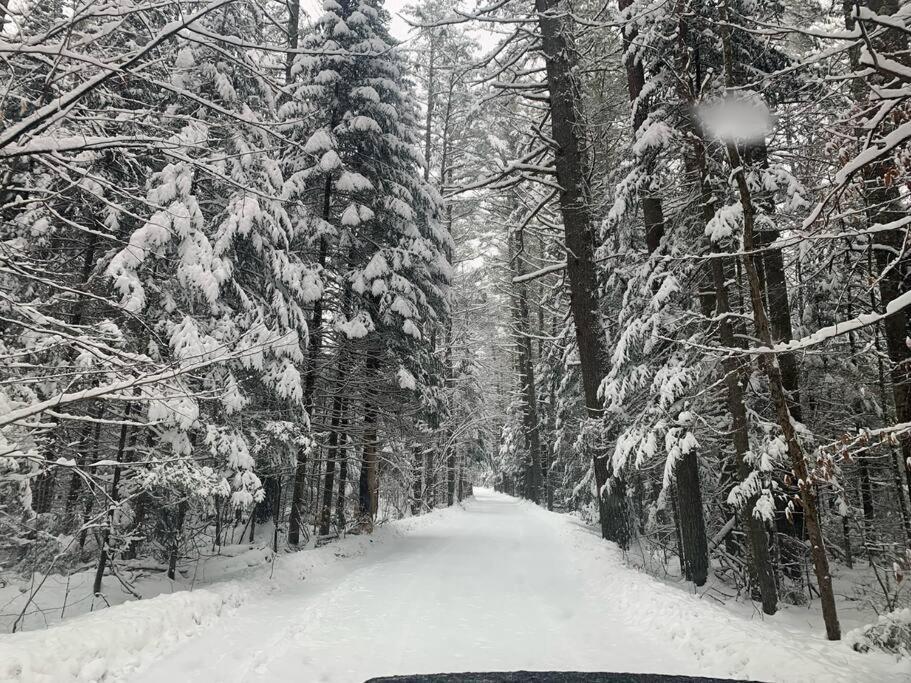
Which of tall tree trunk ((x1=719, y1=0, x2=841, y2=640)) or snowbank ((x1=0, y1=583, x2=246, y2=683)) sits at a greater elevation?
tall tree trunk ((x1=719, y1=0, x2=841, y2=640))

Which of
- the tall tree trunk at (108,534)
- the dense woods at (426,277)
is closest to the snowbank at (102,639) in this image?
the dense woods at (426,277)

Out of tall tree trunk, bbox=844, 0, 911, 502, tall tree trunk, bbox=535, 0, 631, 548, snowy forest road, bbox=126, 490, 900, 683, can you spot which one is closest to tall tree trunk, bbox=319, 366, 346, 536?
snowy forest road, bbox=126, 490, 900, 683

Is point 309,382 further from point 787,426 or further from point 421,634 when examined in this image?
point 787,426

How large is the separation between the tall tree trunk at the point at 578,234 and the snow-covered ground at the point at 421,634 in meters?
2.63

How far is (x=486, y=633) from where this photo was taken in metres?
5.89

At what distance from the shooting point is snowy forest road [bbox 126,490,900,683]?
15.1 ft

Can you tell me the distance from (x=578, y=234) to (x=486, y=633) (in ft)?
27.7

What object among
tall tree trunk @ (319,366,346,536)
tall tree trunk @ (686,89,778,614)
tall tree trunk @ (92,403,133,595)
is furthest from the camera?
tall tree trunk @ (319,366,346,536)

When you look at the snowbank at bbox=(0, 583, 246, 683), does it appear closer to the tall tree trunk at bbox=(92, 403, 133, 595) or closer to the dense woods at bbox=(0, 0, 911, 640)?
the dense woods at bbox=(0, 0, 911, 640)

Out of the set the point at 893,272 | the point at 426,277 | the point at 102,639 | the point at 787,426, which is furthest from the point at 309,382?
the point at 893,272

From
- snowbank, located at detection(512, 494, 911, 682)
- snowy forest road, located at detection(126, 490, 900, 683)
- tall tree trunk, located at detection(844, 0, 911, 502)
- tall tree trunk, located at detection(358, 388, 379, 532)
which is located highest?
tall tree trunk, located at detection(844, 0, 911, 502)

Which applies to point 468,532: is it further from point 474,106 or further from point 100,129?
point 100,129

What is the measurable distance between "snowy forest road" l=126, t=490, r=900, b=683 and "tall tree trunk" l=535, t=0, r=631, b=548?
2188mm

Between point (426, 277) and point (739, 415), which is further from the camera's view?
point (426, 277)
